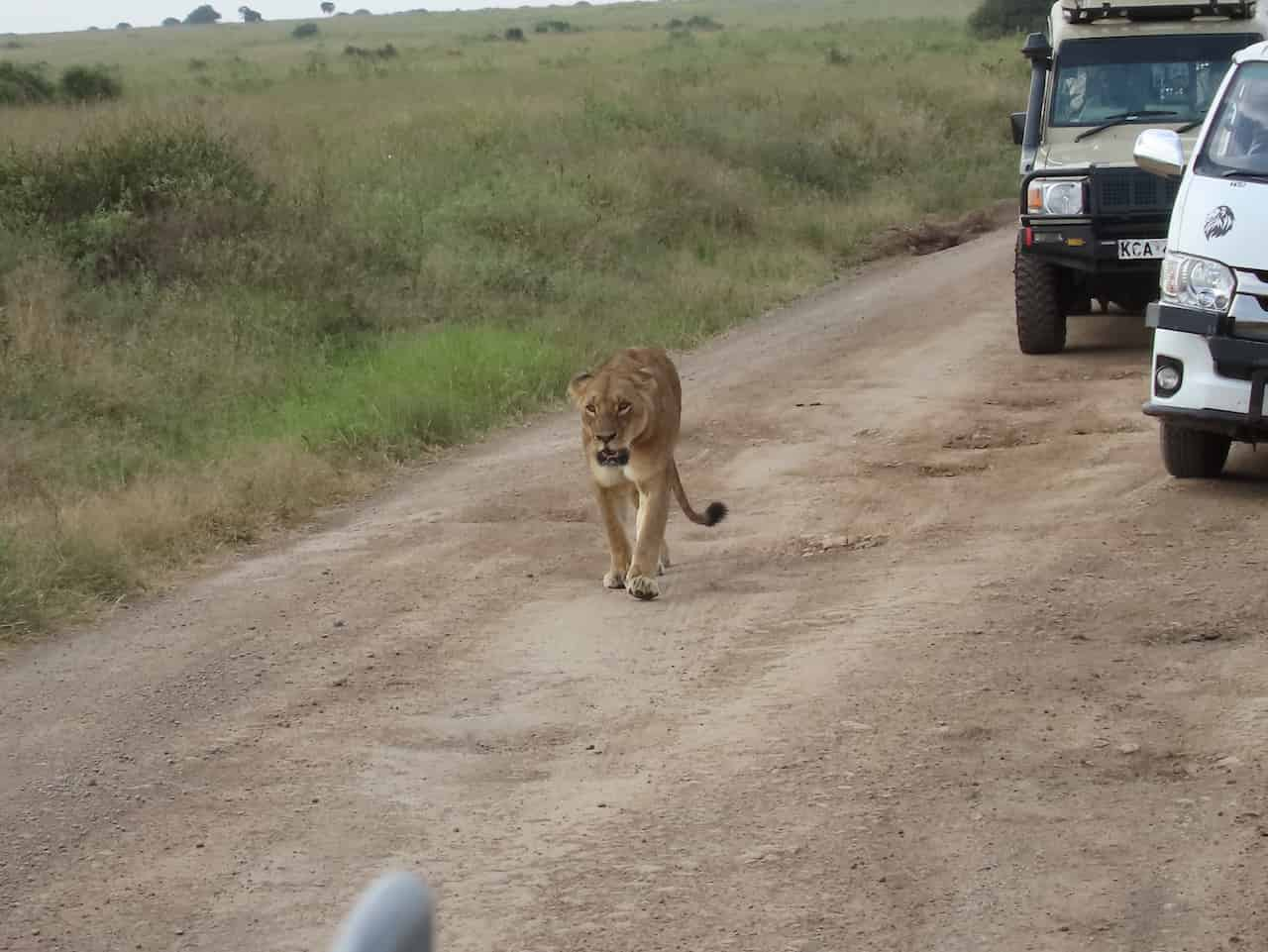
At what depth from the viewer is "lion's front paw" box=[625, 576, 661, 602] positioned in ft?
20.6

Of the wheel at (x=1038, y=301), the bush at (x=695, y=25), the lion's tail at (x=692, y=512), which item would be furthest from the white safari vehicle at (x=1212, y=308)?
the bush at (x=695, y=25)

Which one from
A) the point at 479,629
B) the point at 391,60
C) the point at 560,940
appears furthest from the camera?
the point at 391,60

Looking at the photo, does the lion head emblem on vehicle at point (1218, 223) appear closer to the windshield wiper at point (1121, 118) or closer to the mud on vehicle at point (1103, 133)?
the mud on vehicle at point (1103, 133)

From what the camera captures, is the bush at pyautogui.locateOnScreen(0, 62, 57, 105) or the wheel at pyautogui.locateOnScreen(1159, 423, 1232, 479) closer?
the wheel at pyautogui.locateOnScreen(1159, 423, 1232, 479)

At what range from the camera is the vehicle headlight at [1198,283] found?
697 centimetres

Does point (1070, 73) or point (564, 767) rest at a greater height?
point (1070, 73)

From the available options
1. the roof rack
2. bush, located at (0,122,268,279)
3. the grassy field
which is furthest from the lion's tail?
bush, located at (0,122,268,279)

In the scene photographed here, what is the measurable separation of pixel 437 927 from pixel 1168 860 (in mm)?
1542

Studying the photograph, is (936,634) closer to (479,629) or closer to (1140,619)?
(1140,619)

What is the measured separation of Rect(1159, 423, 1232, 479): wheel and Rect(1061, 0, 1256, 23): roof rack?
488 centimetres

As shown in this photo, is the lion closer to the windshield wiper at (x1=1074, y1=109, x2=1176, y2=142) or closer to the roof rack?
the windshield wiper at (x1=1074, y1=109, x2=1176, y2=142)

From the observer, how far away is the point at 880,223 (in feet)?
59.8

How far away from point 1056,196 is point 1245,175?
11.1 feet

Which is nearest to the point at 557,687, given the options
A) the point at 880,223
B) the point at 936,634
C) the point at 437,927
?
the point at 936,634
